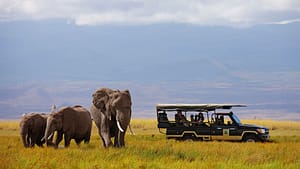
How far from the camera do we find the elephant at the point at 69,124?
88.1ft

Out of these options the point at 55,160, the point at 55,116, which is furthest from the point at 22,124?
the point at 55,160

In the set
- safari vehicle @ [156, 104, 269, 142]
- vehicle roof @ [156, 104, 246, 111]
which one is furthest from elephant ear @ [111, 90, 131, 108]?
vehicle roof @ [156, 104, 246, 111]

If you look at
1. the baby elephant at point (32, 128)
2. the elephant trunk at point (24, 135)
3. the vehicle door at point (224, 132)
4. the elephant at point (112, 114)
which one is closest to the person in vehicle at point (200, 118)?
the vehicle door at point (224, 132)

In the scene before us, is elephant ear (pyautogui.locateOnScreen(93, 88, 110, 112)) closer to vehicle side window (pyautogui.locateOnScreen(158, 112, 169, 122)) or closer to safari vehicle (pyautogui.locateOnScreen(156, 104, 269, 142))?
safari vehicle (pyautogui.locateOnScreen(156, 104, 269, 142))

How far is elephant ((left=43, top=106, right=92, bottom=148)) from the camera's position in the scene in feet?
88.1

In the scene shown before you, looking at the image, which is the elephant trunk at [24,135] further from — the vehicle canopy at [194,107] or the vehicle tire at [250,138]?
the vehicle tire at [250,138]

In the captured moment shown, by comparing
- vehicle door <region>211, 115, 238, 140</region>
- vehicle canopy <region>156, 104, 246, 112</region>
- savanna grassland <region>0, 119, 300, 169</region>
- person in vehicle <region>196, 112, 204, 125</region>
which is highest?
vehicle canopy <region>156, 104, 246, 112</region>

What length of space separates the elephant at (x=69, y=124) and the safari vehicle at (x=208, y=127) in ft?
17.9

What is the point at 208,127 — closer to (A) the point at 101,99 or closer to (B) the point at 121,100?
(A) the point at 101,99

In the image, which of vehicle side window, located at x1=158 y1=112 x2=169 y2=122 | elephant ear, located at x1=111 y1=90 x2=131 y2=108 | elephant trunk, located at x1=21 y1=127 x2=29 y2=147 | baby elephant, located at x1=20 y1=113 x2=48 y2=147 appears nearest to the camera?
elephant ear, located at x1=111 y1=90 x2=131 y2=108

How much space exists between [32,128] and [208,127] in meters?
9.57

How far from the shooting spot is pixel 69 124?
28.0 meters

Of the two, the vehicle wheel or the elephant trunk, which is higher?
the elephant trunk

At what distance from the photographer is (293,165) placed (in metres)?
19.8
